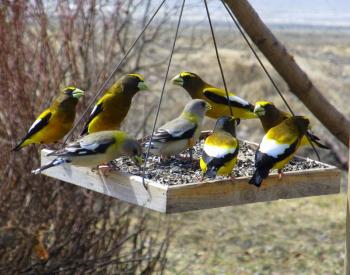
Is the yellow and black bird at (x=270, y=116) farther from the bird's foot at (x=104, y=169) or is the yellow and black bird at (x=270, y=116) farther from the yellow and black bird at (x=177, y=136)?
the bird's foot at (x=104, y=169)

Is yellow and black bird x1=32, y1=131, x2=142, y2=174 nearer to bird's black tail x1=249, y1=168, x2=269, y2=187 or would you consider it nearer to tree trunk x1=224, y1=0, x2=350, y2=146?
bird's black tail x1=249, y1=168, x2=269, y2=187

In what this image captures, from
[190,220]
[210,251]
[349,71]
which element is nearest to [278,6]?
[349,71]

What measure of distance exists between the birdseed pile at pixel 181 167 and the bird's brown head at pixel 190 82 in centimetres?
39

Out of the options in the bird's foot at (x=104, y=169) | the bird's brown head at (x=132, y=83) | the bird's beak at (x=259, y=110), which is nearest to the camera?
the bird's foot at (x=104, y=169)

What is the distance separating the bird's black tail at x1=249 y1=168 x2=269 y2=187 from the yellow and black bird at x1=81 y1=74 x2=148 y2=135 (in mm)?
1067

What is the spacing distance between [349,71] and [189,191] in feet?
33.0

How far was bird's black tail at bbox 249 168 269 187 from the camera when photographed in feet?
12.0

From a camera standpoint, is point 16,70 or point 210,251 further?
point 210,251

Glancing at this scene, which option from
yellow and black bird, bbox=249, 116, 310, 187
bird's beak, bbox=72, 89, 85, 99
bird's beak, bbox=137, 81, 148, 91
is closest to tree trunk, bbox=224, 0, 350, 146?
yellow and black bird, bbox=249, 116, 310, 187

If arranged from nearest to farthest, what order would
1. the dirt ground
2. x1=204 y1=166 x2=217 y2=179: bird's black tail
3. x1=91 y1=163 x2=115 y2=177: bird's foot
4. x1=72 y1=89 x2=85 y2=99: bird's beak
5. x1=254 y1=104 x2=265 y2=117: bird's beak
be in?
x1=204 y1=166 x2=217 y2=179: bird's black tail → x1=91 y1=163 x2=115 y2=177: bird's foot → x1=254 y1=104 x2=265 y2=117: bird's beak → x1=72 y1=89 x2=85 y2=99: bird's beak → the dirt ground

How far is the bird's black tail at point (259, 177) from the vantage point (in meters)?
3.66

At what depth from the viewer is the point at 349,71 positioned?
13.1 meters

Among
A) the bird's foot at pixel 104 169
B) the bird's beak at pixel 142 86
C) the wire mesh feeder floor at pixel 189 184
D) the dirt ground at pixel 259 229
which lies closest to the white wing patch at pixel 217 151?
the wire mesh feeder floor at pixel 189 184

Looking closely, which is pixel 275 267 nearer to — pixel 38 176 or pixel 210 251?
pixel 210 251
